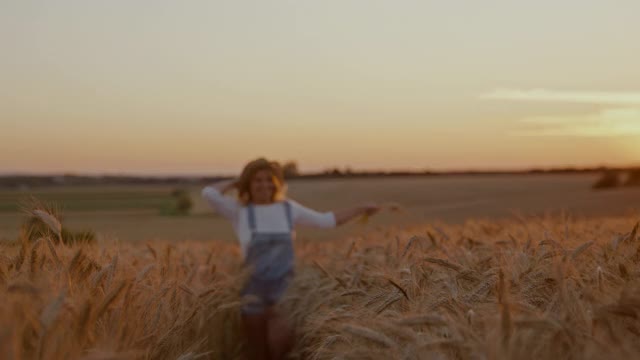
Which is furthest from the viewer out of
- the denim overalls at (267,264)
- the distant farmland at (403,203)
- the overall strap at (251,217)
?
the distant farmland at (403,203)

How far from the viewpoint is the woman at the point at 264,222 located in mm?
4770

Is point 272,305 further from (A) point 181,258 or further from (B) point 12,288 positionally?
(B) point 12,288

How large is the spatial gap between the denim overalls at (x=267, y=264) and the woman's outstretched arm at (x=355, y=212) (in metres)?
0.37

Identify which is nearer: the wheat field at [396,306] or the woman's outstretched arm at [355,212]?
the wheat field at [396,306]

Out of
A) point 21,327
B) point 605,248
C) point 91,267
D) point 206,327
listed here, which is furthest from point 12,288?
point 605,248

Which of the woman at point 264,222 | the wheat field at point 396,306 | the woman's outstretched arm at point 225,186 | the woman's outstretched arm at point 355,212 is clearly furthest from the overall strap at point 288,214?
the wheat field at point 396,306

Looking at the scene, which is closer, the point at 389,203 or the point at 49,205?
the point at 49,205

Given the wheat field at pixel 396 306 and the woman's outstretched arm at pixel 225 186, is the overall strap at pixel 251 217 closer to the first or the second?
the woman's outstretched arm at pixel 225 186

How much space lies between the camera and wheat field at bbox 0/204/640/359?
1804mm

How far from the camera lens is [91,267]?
262 centimetres

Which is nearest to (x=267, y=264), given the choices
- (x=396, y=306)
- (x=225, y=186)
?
(x=225, y=186)

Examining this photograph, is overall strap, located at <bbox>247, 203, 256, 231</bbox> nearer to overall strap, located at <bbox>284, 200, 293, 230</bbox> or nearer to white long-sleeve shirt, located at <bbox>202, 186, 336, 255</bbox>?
white long-sleeve shirt, located at <bbox>202, 186, 336, 255</bbox>

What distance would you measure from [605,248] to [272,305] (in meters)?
2.29

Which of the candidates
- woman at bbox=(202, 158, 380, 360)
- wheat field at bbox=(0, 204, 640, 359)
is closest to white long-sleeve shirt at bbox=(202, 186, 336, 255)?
woman at bbox=(202, 158, 380, 360)
